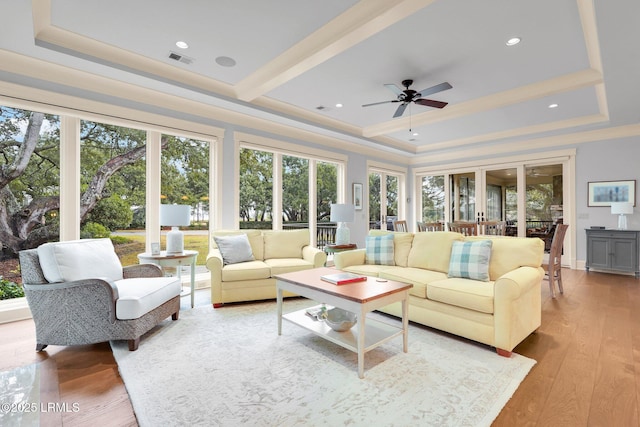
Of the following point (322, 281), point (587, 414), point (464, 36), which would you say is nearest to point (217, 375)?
point (322, 281)

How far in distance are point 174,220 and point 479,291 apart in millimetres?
3279

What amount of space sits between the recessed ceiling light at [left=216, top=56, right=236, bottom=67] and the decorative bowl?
2899 millimetres

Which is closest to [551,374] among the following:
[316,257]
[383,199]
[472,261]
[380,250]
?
[472,261]

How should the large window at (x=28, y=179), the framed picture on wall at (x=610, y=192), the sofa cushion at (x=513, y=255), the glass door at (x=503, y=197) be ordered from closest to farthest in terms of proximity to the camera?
the sofa cushion at (x=513, y=255)
the large window at (x=28, y=179)
the framed picture on wall at (x=610, y=192)
the glass door at (x=503, y=197)

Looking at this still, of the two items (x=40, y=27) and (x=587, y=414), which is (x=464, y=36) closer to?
(x=587, y=414)

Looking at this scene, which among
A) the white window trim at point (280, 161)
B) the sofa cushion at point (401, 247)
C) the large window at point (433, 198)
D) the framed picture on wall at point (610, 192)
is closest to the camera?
the sofa cushion at point (401, 247)

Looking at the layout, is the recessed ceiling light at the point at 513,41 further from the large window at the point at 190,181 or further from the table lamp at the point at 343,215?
the large window at the point at 190,181

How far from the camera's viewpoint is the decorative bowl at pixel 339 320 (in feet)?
7.95

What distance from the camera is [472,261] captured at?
116 inches

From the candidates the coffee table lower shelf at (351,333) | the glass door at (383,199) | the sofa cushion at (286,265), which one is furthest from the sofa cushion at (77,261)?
the glass door at (383,199)

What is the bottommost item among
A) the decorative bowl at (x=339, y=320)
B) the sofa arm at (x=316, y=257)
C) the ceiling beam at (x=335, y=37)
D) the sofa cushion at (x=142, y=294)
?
the decorative bowl at (x=339, y=320)

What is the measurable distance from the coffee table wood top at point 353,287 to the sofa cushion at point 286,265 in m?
1.01

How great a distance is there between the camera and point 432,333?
2818 mm

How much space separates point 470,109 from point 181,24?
424 cm
